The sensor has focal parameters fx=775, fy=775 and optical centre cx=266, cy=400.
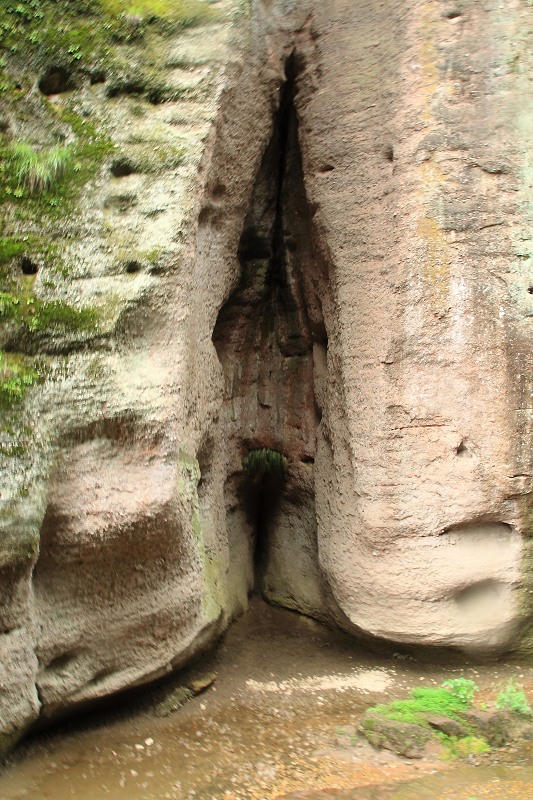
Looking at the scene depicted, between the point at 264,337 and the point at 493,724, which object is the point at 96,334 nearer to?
the point at 264,337

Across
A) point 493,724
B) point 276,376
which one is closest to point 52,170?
point 276,376

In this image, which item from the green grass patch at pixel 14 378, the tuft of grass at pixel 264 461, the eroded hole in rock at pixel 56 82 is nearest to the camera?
the green grass patch at pixel 14 378

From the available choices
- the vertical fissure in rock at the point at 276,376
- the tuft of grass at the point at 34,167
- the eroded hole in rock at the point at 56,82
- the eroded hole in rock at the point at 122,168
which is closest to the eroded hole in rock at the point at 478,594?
the vertical fissure in rock at the point at 276,376

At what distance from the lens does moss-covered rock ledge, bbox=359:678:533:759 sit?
3732 millimetres

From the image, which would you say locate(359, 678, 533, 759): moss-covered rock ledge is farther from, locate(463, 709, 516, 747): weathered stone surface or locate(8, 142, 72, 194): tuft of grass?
locate(8, 142, 72, 194): tuft of grass

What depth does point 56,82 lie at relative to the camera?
382 cm

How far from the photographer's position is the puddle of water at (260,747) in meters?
3.40

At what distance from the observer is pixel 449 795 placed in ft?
11.0

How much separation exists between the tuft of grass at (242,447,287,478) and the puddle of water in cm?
115

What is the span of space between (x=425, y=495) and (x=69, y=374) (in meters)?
2.03

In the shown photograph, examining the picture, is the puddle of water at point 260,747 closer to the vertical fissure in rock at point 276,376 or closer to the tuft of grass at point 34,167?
the vertical fissure in rock at point 276,376

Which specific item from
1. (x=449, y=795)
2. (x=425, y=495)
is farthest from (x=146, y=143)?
(x=449, y=795)

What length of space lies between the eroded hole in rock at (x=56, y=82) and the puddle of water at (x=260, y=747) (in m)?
3.12

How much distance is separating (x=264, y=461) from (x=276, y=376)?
59 centimetres
